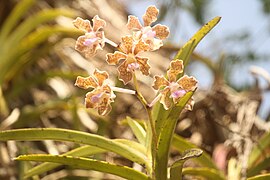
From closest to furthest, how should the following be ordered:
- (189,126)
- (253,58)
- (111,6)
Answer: (189,126), (111,6), (253,58)

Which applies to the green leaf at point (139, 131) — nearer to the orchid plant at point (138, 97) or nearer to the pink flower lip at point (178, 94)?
the orchid plant at point (138, 97)

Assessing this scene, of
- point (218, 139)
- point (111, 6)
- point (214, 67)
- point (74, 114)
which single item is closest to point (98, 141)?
point (74, 114)

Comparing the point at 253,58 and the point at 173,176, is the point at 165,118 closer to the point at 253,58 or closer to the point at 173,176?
the point at 173,176

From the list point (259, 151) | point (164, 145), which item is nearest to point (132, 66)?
point (164, 145)

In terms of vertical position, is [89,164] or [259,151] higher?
[259,151]

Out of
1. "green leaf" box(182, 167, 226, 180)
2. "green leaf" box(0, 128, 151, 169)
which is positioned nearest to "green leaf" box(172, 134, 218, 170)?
"green leaf" box(182, 167, 226, 180)

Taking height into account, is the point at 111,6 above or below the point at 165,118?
above

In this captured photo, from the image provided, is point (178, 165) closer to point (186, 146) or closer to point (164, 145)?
point (164, 145)
